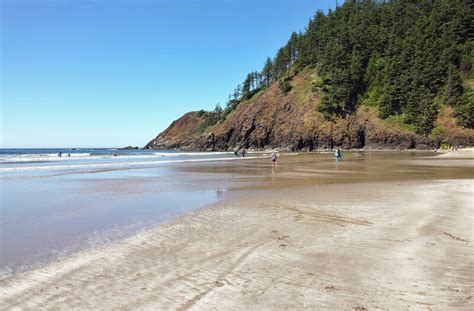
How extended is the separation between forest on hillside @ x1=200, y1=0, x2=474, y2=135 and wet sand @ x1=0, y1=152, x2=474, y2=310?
243 feet

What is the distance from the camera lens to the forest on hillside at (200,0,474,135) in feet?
246

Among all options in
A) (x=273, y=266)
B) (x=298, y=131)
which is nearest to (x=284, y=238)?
(x=273, y=266)

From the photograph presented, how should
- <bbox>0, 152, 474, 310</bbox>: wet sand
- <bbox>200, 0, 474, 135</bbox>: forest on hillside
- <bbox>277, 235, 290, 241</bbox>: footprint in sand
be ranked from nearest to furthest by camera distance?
1. <bbox>0, 152, 474, 310</bbox>: wet sand
2. <bbox>277, 235, 290, 241</bbox>: footprint in sand
3. <bbox>200, 0, 474, 135</bbox>: forest on hillside

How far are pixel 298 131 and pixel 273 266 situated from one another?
91.7 m

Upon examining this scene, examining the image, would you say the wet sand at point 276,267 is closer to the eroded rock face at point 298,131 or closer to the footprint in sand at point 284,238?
the footprint in sand at point 284,238

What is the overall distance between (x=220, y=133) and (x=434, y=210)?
395 feet

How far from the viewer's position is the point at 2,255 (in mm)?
6883

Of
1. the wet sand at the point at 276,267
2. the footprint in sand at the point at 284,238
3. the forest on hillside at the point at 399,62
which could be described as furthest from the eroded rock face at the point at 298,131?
the footprint in sand at the point at 284,238

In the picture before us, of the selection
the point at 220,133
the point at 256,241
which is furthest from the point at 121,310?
the point at 220,133

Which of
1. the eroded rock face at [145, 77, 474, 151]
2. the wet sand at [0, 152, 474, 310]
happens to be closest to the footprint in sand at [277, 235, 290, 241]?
the wet sand at [0, 152, 474, 310]

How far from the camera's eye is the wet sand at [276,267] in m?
4.59

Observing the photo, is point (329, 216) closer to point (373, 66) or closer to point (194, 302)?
point (194, 302)

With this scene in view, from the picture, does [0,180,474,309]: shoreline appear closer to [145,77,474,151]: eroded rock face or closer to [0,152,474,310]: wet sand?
[0,152,474,310]: wet sand

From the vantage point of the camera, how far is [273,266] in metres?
5.84
